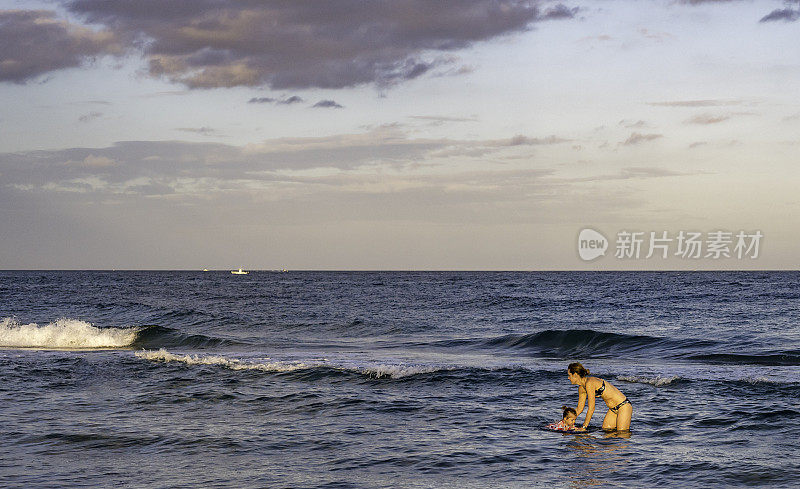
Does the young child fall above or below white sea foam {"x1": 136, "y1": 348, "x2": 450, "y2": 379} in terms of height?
above

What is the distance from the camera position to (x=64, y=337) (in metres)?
33.8

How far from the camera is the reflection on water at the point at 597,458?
11.0 metres

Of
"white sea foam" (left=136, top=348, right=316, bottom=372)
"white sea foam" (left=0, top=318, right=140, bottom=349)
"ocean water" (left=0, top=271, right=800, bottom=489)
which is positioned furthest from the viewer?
"white sea foam" (left=0, top=318, right=140, bottom=349)

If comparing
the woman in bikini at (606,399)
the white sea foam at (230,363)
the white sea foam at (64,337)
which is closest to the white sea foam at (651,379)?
the woman in bikini at (606,399)

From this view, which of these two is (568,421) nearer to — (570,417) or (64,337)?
(570,417)

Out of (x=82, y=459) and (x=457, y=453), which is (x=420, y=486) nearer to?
(x=457, y=453)

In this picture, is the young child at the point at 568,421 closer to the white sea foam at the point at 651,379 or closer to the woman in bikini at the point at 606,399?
the woman in bikini at the point at 606,399

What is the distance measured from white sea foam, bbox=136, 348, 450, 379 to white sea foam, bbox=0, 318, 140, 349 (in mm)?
8612

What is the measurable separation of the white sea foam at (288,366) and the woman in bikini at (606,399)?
7.62m

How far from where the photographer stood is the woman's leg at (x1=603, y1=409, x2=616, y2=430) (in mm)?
14086

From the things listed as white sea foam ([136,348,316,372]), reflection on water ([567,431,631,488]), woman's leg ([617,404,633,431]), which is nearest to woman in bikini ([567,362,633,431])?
woman's leg ([617,404,633,431])

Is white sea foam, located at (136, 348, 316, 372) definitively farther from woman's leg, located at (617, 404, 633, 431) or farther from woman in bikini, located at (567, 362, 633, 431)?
woman's leg, located at (617, 404, 633, 431)

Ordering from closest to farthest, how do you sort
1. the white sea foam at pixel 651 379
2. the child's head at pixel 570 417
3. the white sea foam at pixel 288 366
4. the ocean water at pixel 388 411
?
the ocean water at pixel 388 411 < the child's head at pixel 570 417 < the white sea foam at pixel 651 379 < the white sea foam at pixel 288 366

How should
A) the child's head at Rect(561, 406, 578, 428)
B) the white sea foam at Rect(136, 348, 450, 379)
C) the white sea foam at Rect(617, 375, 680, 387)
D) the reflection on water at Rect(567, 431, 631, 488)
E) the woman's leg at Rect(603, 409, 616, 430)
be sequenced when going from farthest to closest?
the white sea foam at Rect(136, 348, 450, 379) < the white sea foam at Rect(617, 375, 680, 387) < the woman's leg at Rect(603, 409, 616, 430) < the child's head at Rect(561, 406, 578, 428) < the reflection on water at Rect(567, 431, 631, 488)
